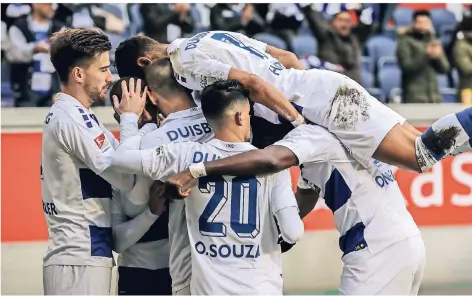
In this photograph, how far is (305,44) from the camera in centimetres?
970

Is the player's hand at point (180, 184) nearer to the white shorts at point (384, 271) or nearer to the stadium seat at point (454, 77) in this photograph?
the white shorts at point (384, 271)

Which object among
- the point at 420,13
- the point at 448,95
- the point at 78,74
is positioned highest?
the point at 420,13

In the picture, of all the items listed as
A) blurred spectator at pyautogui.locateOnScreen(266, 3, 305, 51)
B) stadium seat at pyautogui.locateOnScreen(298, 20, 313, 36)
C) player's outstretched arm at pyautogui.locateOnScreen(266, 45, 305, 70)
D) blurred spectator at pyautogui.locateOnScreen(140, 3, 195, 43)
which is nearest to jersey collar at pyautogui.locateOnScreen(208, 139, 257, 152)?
player's outstretched arm at pyautogui.locateOnScreen(266, 45, 305, 70)

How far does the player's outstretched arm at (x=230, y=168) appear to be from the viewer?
4.39 metres

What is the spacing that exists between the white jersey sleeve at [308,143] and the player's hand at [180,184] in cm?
49

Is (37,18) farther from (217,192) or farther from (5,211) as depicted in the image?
(217,192)

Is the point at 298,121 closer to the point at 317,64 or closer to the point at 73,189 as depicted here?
the point at 73,189

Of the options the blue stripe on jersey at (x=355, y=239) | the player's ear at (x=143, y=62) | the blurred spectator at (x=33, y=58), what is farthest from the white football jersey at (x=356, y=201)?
the blurred spectator at (x=33, y=58)

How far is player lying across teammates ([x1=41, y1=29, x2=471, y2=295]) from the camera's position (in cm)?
447

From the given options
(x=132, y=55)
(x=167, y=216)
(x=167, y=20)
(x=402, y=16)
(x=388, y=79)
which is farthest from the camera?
Result: (x=402, y=16)

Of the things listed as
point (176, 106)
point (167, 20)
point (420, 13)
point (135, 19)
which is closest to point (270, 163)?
point (176, 106)

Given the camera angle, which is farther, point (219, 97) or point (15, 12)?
point (15, 12)

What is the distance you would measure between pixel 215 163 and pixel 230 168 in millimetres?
78

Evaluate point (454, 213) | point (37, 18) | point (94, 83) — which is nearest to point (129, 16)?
point (37, 18)
